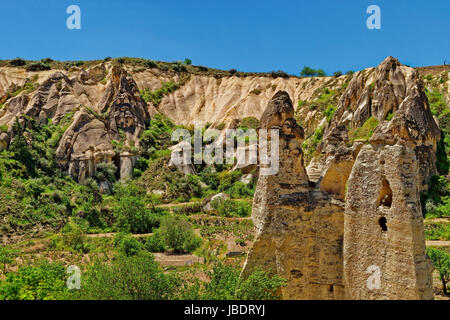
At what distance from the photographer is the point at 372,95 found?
144 feet

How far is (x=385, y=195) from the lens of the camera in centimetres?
906

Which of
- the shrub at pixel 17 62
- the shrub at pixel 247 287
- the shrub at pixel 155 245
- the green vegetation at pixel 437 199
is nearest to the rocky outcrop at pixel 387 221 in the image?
the shrub at pixel 247 287

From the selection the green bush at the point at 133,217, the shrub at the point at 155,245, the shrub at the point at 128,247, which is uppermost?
the green bush at the point at 133,217

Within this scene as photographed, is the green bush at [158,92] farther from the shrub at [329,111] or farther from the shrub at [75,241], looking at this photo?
the shrub at [75,241]

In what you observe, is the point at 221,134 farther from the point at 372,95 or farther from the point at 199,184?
the point at 372,95

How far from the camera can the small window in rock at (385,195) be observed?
893 centimetres

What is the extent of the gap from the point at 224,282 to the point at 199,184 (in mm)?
32680

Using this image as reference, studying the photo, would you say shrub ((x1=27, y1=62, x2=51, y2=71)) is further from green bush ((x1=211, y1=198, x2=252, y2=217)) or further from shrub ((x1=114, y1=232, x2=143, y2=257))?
shrub ((x1=114, y1=232, x2=143, y2=257))

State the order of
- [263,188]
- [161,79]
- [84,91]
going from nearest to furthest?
[263,188], [84,91], [161,79]

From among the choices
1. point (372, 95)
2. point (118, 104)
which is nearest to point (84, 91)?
point (118, 104)

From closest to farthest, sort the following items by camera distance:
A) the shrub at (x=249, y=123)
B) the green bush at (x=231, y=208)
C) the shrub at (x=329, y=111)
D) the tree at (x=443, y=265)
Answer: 1. the tree at (x=443, y=265)
2. the green bush at (x=231, y=208)
3. the shrub at (x=329, y=111)
4. the shrub at (x=249, y=123)

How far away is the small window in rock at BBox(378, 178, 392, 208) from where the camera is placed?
893cm

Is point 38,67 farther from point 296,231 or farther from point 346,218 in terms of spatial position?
point 346,218
